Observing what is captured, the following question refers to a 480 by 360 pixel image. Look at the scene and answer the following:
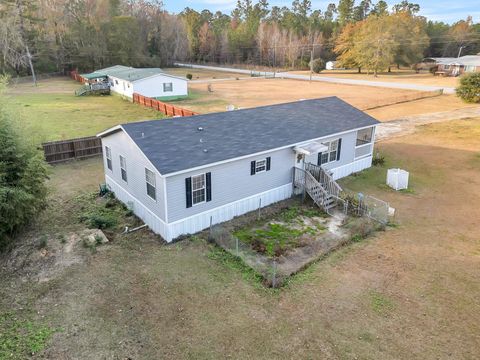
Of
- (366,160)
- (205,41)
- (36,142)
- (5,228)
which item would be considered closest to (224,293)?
(5,228)

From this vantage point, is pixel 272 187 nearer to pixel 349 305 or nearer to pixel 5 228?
pixel 349 305

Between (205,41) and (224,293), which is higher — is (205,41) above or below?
above

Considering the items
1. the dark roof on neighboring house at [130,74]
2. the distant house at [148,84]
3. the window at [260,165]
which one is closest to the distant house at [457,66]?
the distant house at [148,84]

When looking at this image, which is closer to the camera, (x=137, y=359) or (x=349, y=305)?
(x=137, y=359)

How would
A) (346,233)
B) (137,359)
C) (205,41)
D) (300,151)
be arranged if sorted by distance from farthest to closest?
(205,41), (300,151), (346,233), (137,359)

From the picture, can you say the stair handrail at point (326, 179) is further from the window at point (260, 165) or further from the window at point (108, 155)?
the window at point (108, 155)

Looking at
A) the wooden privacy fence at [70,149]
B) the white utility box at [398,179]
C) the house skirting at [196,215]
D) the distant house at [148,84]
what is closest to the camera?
the house skirting at [196,215]
